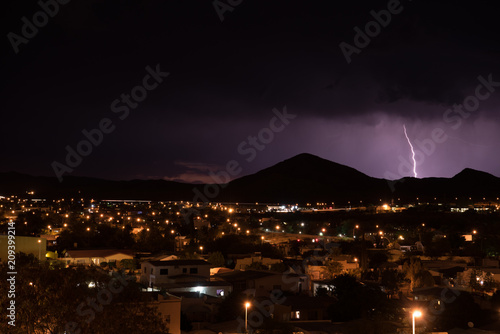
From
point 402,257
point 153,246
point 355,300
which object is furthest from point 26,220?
point 355,300

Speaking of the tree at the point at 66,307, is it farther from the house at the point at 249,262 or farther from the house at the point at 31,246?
the house at the point at 249,262

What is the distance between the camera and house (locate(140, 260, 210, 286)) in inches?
837

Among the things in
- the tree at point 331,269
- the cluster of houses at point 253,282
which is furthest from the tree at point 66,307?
the tree at point 331,269

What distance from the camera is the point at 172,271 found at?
21.7 m

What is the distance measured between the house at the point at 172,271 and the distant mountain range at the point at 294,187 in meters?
76.4

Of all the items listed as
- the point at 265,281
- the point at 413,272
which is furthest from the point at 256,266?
the point at 413,272

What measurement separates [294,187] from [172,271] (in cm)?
9517

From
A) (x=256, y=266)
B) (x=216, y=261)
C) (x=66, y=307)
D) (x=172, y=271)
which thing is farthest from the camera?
(x=216, y=261)

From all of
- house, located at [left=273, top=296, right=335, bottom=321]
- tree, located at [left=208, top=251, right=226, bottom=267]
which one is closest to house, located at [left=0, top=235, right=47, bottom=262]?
tree, located at [left=208, top=251, right=226, bottom=267]

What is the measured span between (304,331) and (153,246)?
22614mm

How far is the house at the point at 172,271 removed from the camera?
21.3 meters

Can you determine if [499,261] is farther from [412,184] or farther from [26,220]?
[412,184]

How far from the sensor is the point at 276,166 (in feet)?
455

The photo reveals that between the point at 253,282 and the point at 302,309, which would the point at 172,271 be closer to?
the point at 253,282
